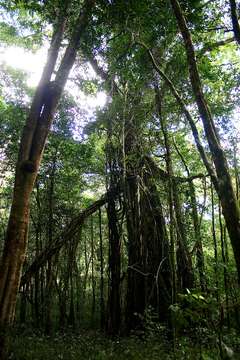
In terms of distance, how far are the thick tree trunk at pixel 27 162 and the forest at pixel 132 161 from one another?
0.02 m

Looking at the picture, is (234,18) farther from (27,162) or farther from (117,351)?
(117,351)

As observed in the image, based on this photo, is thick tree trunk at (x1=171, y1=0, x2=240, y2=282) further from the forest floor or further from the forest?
the forest floor

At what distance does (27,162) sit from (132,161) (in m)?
4.29

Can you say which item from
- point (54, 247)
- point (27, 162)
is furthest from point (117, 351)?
point (27, 162)

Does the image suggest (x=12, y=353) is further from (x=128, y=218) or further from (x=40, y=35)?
(x=40, y=35)

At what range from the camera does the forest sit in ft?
17.1

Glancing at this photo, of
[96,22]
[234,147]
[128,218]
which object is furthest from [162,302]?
[96,22]

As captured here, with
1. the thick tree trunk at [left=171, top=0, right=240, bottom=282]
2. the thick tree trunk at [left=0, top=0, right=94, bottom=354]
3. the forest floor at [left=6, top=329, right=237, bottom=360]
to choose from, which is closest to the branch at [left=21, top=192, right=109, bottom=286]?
the forest floor at [left=6, top=329, right=237, bottom=360]

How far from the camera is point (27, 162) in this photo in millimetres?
5949

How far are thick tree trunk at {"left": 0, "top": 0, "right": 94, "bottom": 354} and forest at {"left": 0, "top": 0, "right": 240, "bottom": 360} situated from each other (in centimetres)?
2

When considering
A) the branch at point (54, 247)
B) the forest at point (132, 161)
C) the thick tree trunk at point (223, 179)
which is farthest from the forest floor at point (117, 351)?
the thick tree trunk at point (223, 179)

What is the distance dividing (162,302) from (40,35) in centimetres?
673

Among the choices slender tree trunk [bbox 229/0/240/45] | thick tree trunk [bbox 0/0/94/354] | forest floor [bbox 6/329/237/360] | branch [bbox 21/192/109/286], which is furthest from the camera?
branch [bbox 21/192/109/286]

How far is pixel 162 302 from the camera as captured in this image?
29.7 feet
